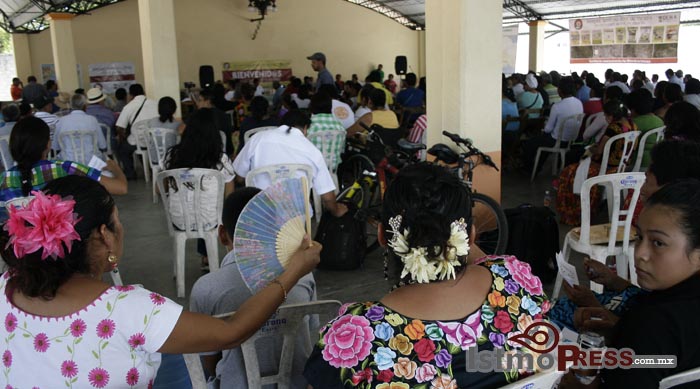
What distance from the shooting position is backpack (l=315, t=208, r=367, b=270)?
13.1 ft

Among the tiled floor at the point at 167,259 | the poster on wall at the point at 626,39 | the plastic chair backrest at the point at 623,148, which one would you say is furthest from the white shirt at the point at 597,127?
the poster on wall at the point at 626,39

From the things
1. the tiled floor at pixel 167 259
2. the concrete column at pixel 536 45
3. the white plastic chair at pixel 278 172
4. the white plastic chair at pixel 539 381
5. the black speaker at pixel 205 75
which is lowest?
the tiled floor at pixel 167 259

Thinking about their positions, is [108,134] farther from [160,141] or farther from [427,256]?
[427,256]

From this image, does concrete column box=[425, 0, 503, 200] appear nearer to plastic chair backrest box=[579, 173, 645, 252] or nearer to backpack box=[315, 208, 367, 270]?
backpack box=[315, 208, 367, 270]

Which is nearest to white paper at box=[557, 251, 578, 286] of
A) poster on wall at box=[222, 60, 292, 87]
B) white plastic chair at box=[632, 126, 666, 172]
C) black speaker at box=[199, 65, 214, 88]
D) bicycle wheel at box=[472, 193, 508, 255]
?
bicycle wheel at box=[472, 193, 508, 255]

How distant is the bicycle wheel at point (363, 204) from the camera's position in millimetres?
3988

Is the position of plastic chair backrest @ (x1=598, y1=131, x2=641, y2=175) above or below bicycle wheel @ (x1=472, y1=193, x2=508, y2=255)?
above

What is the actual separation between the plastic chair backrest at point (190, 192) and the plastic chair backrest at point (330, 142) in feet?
5.85

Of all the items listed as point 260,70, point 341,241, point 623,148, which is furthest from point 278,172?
point 260,70

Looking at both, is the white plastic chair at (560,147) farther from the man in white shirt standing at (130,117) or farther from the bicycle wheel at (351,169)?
the man in white shirt standing at (130,117)

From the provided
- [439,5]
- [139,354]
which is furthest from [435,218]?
[439,5]

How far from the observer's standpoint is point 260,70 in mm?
16953

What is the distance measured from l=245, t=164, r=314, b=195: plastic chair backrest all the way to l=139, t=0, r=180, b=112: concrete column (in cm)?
475

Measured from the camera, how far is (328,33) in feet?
58.8
